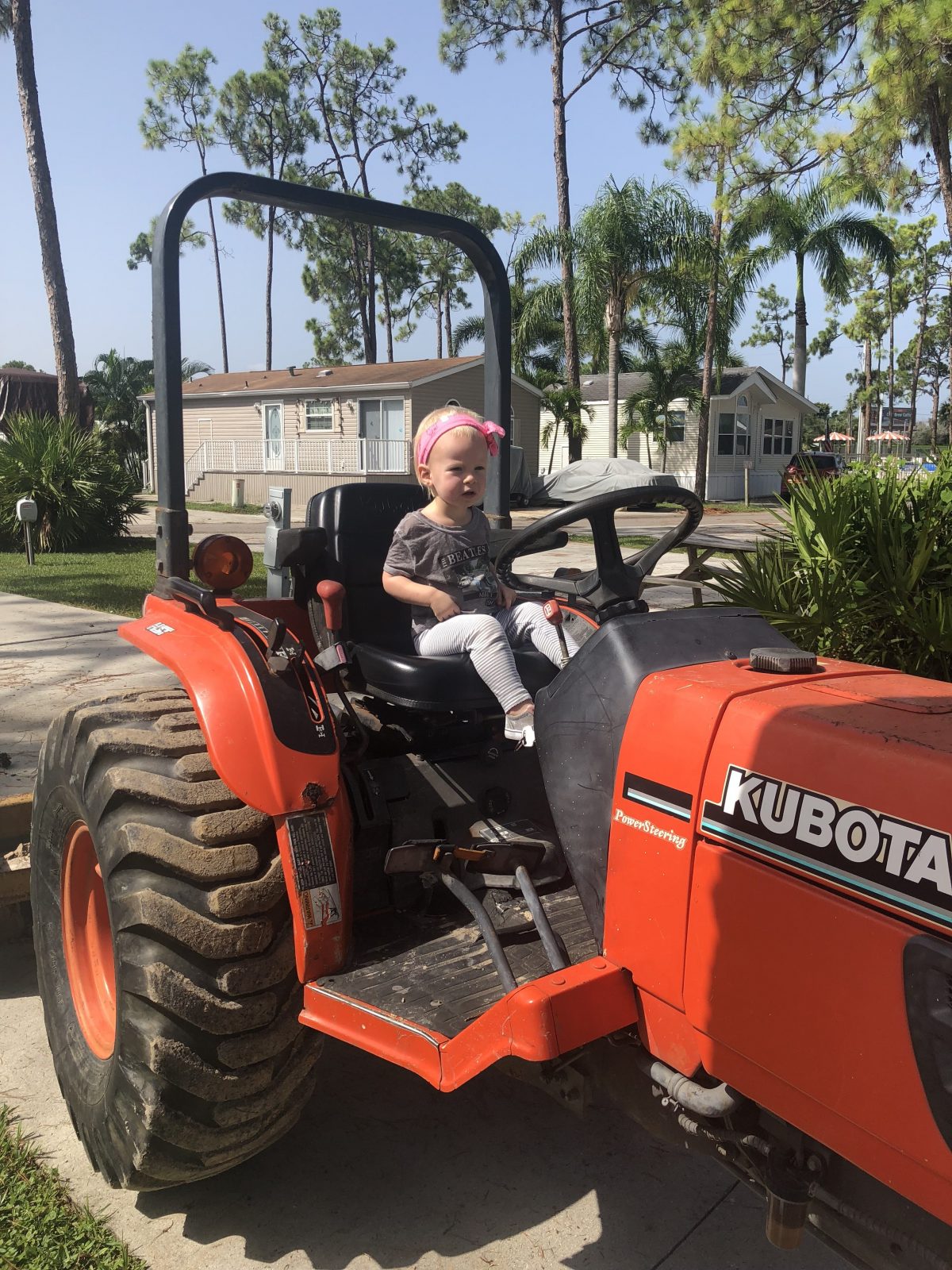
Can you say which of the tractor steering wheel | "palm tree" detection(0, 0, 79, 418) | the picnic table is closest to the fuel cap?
the tractor steering wheel

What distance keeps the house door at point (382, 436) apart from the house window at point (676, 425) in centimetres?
791

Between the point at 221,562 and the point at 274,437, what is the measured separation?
2842 cm

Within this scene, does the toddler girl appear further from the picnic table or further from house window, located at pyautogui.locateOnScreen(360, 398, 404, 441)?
house window, located at pyautogui.locateOnScreen(360, 398, 404, 441)

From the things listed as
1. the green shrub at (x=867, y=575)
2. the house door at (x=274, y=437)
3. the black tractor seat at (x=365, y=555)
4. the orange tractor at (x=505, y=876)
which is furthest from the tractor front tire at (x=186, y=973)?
the house door at (x=274, y=437)

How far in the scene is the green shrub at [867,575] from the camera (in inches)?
171

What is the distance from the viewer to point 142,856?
82.0 inches

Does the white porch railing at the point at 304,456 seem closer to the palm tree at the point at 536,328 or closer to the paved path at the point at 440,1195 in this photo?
the palm tree at the point at 536,328

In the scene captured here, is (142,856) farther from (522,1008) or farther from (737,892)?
(737,892)

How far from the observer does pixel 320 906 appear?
2037 mm

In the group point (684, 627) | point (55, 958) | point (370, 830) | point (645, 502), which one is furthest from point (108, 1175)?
point (645, 502)

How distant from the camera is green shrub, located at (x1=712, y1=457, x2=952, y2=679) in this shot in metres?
4.33

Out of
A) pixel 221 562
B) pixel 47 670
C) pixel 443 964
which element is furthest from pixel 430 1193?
pixel 47 670

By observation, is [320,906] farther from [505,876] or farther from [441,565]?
[441,565]

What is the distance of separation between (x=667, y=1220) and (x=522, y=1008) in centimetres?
89
